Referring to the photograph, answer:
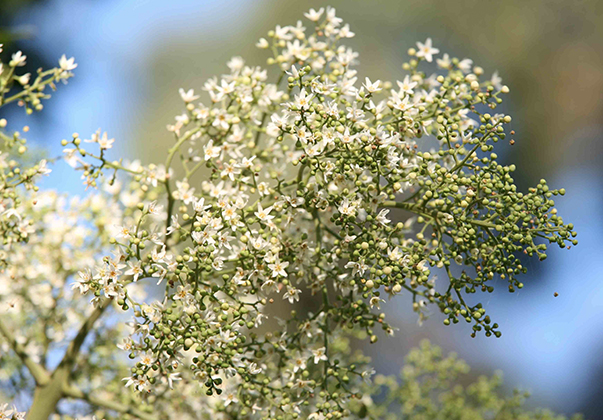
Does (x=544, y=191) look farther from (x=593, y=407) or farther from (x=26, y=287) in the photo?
(x=593, y=407)

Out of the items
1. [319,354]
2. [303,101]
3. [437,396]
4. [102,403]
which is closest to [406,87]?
[303,101]

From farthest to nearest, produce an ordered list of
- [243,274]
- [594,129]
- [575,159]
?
1. [594,129]
2. [575,159]
3. [243,274]

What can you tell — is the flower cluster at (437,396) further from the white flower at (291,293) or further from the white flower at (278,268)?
the white flower at (278,268)

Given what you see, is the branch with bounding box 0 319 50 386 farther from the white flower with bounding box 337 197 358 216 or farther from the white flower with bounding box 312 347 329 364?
the white flower with bounding box 337 197 358 216

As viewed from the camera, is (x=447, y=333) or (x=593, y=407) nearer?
(x=593, y=407)

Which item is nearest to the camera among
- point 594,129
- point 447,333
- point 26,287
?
point 26,287

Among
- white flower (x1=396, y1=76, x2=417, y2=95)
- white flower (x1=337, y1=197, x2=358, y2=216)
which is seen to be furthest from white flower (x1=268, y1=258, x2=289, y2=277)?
white flower (x1=396, y1=76, x2=417, y2=95)

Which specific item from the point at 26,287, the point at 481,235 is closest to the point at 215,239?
the point at 481,235

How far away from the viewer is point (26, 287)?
7.20 feet

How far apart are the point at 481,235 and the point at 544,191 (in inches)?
7.5

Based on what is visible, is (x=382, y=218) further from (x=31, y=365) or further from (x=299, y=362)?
(x=31, y=365)

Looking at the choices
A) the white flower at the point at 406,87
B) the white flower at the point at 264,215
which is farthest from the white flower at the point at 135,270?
the white flower at the point at 406,87

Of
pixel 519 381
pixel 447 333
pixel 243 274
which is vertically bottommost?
pixel 243 274

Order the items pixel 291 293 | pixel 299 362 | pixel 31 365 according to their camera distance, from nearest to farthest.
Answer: pixel 291 293, pixel 299 362, pixel 31 365
